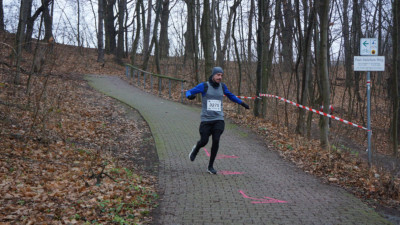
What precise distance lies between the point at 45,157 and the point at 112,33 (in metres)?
29.4

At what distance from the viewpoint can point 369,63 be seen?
28.2ft

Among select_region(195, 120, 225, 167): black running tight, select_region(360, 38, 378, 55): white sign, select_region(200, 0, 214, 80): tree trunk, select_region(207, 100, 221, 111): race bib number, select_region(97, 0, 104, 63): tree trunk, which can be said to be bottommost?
select_region(195, 120, 225, 167): black running tight

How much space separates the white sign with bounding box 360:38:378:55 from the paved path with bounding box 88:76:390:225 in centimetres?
313

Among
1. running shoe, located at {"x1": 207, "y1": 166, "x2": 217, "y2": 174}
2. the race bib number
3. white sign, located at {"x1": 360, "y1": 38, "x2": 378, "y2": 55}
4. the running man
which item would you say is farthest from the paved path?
white sign, located at {"x1": 360, "y1": 38, "x2": 378, "y2": 55}

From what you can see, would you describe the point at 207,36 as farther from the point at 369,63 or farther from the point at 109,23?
the point at 109,23

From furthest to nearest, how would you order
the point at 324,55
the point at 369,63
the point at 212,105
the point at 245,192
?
the point at 324,55 → the point at 369,63 → the point at 212,105 → the point at 245,192

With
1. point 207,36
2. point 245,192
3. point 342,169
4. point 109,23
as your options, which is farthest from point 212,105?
point 109,23

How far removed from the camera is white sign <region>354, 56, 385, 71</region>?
855cm

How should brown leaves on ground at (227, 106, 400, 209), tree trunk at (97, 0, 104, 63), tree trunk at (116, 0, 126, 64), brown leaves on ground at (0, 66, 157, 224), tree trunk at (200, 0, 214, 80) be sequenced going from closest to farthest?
brown leaves on ground at (0, 66, 157, 224)
brown leaves on ground at (227, 106, 400, 209)
tree trunk at (200, 0, 214, 80)
tree trunk at (97, 0, 104, 63)
tree trunk at (116, 0, 126, 64)

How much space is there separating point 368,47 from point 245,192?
4765mm

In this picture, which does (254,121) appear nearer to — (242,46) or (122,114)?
(122,114)

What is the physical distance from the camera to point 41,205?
17.2 ft

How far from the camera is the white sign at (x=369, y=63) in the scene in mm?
8555

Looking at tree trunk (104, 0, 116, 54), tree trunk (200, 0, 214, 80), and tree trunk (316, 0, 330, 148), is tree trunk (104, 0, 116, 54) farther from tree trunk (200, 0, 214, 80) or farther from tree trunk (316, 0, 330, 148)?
tree trunk (316, 0, 330, 148)
